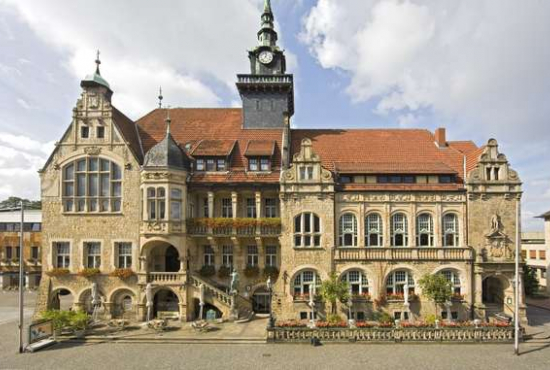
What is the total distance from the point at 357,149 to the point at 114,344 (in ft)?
79.5

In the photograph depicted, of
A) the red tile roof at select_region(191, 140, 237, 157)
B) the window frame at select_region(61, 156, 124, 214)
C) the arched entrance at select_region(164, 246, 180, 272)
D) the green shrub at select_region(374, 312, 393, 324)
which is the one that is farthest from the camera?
the arched entrance at select_region(164, 246, 180, 272)

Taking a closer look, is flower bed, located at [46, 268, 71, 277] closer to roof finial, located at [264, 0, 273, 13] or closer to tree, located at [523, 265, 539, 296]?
roof finial, located at [264, 0, 273, 13]

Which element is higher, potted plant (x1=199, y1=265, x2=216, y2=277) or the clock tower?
the clock tower

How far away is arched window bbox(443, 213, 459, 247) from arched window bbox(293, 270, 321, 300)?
10846 mm

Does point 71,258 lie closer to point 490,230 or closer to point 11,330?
point 11,330

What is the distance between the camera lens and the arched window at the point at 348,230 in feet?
86.8

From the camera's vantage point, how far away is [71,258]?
26.3 m

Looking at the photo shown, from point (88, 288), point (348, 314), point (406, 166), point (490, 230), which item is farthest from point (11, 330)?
point (490, 230)

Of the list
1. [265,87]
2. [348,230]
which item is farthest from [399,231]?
[265,87]

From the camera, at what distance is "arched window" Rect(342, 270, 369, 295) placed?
85.1 feet

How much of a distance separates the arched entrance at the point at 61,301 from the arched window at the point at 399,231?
27.7m

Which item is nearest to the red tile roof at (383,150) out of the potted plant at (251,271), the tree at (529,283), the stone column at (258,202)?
the stone column at (258,202)

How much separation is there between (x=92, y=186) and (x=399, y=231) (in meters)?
25.6

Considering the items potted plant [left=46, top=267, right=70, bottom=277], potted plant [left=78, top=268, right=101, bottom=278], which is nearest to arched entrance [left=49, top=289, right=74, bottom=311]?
potted plant [left=46, top=267, right=70, bottom=277]
